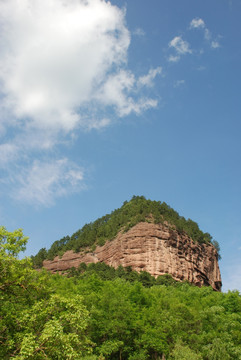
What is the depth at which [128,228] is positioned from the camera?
3848 inches

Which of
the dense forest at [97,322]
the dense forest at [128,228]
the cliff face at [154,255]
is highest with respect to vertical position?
the dense forest at [128,228]

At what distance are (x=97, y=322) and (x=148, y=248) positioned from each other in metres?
56.2

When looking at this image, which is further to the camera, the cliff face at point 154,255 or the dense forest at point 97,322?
the cliff face at point 154,255

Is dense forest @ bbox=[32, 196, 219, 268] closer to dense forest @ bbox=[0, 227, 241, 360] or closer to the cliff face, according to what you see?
the cliff face

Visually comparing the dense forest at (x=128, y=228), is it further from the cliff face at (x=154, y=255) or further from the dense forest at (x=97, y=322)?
the dense forest at (x=97, y=322)

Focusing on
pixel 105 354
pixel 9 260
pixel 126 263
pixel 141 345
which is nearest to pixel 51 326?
pixel 9 260

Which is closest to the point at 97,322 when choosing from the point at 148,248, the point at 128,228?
the point at 148,248

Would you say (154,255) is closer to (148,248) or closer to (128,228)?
(148,248)

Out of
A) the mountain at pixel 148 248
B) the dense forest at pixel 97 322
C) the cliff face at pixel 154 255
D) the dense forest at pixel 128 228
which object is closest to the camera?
the dense forest at pixel 97 322

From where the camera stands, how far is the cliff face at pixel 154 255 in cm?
8869

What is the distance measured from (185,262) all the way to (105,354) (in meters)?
64.8

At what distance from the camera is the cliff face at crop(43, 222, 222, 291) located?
3492 inches

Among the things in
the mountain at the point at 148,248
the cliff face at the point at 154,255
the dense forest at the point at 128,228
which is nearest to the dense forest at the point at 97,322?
the cliff face at the point at 154,255

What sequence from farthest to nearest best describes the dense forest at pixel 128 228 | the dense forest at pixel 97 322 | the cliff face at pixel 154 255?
the dense forest at pixel 128 228 → the cliff face at pixel 154 255 → the dense forest at pixel 97 322
